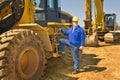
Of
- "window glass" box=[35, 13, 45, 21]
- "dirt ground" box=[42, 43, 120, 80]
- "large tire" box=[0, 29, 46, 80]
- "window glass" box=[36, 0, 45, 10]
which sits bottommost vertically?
"dirt ground" box=[42, 43, 120, 80]

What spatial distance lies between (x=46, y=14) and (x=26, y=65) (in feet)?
9.13

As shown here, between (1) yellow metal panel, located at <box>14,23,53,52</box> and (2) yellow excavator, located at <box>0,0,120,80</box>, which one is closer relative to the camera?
(2) yellow excavator, located at <box>0,0,120,80</box>

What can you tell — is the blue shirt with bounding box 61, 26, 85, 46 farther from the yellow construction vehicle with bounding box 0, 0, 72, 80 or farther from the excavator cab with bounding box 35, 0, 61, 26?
the excavator cab with bounding box 35, 0, 61, 26

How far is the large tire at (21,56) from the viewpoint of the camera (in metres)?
5.93

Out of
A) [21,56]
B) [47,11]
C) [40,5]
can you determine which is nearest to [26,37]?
Result: [21,56]

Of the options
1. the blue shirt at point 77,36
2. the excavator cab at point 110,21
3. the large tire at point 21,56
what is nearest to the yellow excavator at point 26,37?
the large tire at point 21,56

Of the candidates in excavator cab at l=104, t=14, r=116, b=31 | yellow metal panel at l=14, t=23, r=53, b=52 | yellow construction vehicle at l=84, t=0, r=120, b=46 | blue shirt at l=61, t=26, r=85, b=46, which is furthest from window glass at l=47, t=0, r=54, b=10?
excavator cab at l=104, t=14, r=116, b=31

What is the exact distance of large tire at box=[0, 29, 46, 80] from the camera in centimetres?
593

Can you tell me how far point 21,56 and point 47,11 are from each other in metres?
3.08

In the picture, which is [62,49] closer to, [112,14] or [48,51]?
[48,51]

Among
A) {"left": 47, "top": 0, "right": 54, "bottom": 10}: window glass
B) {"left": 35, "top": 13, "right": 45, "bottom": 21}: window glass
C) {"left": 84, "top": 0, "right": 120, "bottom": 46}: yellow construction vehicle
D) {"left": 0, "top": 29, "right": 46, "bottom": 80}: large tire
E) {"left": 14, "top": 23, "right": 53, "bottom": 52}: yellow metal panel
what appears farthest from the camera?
{"left": 84, "top": 0, "right": 120, "bottom": 46}: yellow construction vehicle

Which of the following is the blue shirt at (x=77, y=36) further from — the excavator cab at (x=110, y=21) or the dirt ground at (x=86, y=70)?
the excavator cab at (x=110, y=21)

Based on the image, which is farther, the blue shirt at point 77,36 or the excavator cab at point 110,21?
the excavator cab at point 110,21

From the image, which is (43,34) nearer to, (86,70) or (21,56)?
(21,56)
